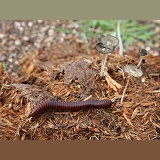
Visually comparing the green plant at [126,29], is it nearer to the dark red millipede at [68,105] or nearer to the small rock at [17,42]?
the small rock at [17,42]

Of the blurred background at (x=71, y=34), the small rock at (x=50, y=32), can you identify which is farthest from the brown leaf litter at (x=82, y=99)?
the small rock at (x=50, y=32)

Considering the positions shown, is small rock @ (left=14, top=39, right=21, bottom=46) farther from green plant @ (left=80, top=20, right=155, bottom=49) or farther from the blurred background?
green plant @ (left=80, top=20, right=155, bottom=49)

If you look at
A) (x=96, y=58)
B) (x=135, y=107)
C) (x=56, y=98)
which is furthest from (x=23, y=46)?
(x=135, y=107)

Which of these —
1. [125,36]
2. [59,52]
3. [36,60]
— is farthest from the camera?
[125,36]

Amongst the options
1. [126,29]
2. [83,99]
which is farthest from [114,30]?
[83,99]

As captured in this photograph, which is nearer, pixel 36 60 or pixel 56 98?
pixel 56 98

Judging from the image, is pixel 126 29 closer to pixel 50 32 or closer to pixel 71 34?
pixel 71 34

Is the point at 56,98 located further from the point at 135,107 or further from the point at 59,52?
the point at 59,52

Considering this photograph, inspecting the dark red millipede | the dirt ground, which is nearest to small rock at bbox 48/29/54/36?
the dirt ground
